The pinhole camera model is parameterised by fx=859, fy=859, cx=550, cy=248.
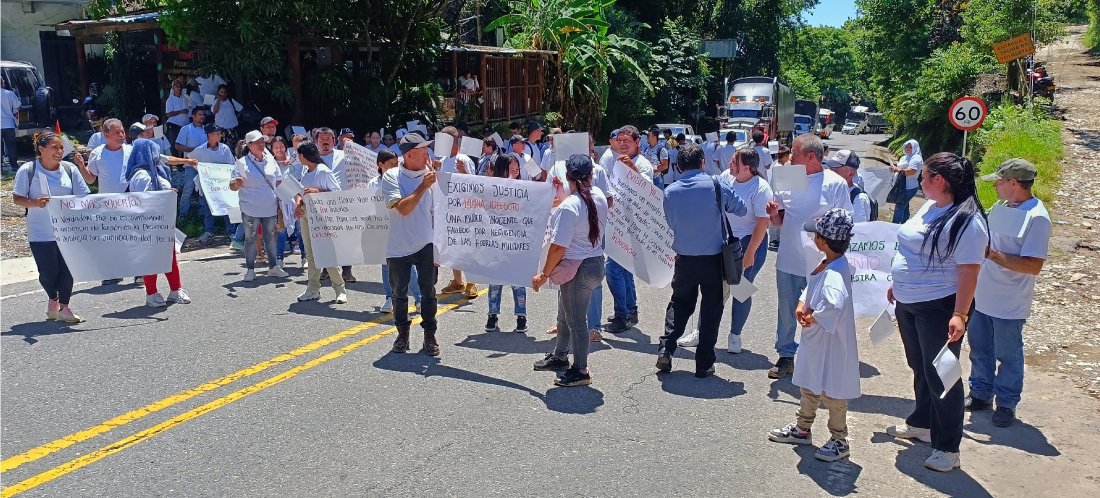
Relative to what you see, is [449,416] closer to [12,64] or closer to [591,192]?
[591,192]

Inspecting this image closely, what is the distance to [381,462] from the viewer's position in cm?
505

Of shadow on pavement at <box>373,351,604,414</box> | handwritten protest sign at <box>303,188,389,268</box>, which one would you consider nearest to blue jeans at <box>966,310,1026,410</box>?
shadow on pavement at <box>373,351,604,414</box>

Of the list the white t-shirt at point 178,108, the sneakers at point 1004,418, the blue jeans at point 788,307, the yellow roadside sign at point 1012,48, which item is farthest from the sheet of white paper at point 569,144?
the white t-shirt at point 178,108

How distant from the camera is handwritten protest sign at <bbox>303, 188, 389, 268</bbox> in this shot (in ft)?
26.8

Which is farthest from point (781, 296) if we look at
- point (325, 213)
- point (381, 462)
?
point (325, 213)

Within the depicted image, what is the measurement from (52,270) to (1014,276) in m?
7.98

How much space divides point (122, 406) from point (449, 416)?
2.25 meters

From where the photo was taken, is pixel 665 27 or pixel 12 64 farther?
pixel 665 27

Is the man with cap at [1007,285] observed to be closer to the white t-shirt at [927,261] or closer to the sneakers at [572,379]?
the white t-shirt at [927,261]

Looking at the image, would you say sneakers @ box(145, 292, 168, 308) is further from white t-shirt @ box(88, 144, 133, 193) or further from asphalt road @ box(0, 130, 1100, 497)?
white t-shirt @ box(88, 144, 133, 193)

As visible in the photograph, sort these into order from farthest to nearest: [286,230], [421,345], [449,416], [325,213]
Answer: [286,230]
[325,213]
[421,345]
[449,416]

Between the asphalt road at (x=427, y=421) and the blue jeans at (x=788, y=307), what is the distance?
1.06ft

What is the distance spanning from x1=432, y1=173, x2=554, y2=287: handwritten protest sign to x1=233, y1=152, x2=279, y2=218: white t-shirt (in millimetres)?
3640

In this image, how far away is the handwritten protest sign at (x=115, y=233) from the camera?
25.9 feet
